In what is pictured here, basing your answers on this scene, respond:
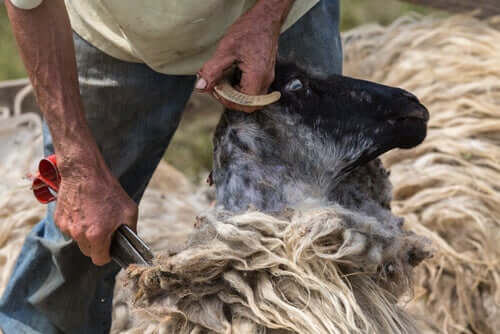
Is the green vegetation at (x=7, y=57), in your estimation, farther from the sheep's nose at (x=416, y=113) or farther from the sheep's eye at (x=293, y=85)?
the sheep's nose at (x=416, y=113)

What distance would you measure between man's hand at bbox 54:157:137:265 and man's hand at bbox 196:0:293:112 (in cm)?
27

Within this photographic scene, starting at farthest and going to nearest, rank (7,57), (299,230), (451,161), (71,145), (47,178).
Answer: (7,57)
(451,161)
(47,178)
(71,145)
(299,230)

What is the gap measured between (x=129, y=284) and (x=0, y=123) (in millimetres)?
1867

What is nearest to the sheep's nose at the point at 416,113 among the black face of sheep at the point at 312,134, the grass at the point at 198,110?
the black face of sheep at the point at 312,134

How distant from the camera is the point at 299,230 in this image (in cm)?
138

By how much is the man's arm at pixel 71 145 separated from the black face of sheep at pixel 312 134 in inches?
8.9

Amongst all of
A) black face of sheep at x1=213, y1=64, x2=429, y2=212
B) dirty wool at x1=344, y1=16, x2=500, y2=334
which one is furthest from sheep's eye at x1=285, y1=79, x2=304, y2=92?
dirty wool at x1=344, y1=16, x2=500, y2=334

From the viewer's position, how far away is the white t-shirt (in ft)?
5.08

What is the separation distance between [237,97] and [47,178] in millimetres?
465

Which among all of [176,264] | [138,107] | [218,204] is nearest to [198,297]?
[176,264]

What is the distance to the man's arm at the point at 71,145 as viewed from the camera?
1.45m

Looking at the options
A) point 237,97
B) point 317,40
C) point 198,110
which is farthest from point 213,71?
point 198,110

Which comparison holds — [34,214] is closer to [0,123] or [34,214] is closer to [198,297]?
[0,123]

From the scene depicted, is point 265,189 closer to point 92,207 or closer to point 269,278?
point 269,278
